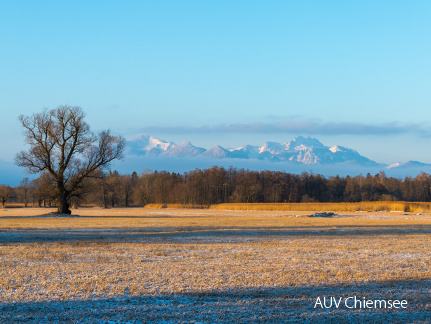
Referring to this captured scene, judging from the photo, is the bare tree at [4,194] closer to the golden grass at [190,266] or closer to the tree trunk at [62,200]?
the tree trunk at [62,200]

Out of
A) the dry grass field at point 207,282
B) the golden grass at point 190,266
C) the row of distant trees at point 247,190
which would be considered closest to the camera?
the dry grass field at point 207,282

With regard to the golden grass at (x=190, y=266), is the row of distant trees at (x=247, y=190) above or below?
above

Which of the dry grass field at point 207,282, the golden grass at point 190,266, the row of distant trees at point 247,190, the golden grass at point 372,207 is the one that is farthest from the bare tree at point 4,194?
the dry grass field at point 207,282

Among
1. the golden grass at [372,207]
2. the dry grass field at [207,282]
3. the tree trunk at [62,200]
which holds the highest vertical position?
the tree trunk at [62,200]

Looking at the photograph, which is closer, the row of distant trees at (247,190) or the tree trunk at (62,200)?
the tree trunk at (62,200)

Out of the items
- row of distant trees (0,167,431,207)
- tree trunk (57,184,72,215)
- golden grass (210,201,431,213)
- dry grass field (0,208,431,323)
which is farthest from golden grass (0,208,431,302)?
row of distant trees (0,167,431,207)

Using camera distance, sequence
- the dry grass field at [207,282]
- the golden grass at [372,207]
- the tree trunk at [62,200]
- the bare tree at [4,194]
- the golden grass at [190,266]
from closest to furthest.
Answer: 1. the dry grass field at [207,282]
2. the golden grass at [190,266]
3. the tree trunk at [62,200]
4. the golden grass at [372,207]
5. the bare tree at [4,194]

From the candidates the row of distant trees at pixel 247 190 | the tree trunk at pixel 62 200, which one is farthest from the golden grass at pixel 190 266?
the row of distant trees at pixel 247 190

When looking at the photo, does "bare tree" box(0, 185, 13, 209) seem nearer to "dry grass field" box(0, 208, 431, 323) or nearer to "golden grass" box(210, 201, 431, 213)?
"golden grass" box(210, 201, 431, 213)

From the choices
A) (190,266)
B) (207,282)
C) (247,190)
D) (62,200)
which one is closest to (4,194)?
(247,190)

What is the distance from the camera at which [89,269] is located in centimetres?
1270

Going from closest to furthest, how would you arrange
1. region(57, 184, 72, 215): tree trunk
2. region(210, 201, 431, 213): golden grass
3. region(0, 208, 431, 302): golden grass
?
region(0, 208, 431, 302): golden grass → region(57, 184, 72, 215): tree trunk → region(210, 201, 431, 213): golden grass

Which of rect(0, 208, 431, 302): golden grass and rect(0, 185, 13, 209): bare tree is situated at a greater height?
rect(0, 185, 13, 209): bare tree

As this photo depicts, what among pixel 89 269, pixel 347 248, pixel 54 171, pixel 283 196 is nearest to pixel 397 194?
pixel 283 196
